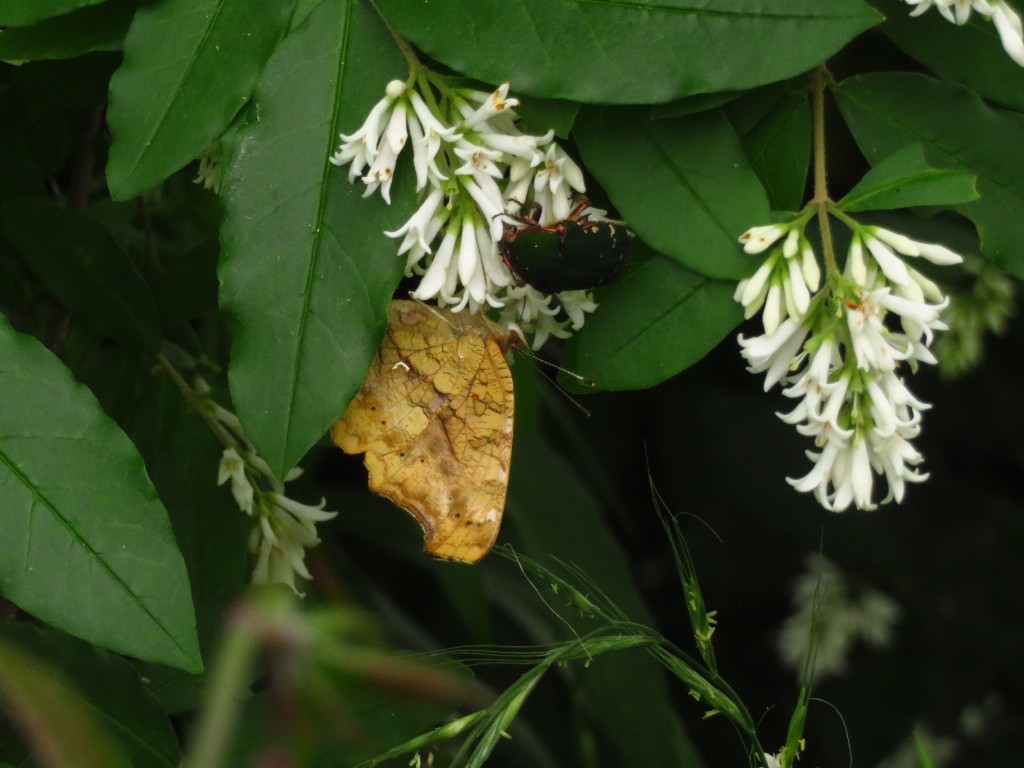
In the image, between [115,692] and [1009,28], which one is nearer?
[1009,28]

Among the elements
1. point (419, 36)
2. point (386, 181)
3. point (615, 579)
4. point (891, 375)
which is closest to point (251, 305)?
point (386, 181)

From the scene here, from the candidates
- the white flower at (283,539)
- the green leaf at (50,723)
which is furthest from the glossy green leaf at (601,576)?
the green leaf at (50,723)

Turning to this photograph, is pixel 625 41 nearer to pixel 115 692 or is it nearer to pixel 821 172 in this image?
pixel 821 172

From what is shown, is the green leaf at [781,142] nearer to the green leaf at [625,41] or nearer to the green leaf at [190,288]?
the green leaf at [625,41]

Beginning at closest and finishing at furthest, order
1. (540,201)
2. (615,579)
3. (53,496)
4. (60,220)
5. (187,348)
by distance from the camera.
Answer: (53,496) → (540,201) → (60,220) → (187,348) → (615,579)

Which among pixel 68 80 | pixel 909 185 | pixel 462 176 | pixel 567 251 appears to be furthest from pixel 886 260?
pixel 68 80

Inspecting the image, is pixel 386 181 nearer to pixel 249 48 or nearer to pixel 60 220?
pixel 249 48

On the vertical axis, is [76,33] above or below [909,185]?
above
